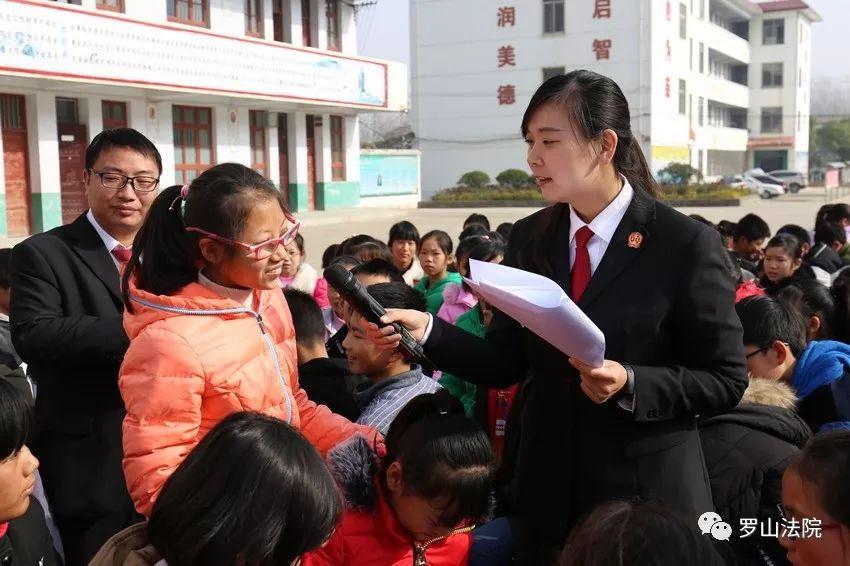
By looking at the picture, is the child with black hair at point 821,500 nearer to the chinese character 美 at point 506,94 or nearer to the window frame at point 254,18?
the window frame at point 254,18

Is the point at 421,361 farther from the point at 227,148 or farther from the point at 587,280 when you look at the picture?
the point at 227,148

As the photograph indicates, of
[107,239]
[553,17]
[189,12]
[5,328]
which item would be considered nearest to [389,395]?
[107,239]

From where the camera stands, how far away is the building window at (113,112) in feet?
52.4

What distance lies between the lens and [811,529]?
1.47 meters

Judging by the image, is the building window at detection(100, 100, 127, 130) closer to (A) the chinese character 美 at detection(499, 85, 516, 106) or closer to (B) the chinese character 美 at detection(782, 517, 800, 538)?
(B) the chinese character 美 at detection(782, 517, 800, 538)

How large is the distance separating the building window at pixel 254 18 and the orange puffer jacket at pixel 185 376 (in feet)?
59.8

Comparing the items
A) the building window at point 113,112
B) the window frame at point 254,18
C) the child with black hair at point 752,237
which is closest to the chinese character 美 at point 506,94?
the window frame at point 254,18

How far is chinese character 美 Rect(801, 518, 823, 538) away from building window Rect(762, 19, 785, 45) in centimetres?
5183

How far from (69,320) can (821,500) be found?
70.2 inches

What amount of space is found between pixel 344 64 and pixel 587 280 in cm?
1923

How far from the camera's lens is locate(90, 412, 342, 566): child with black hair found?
4.36ft

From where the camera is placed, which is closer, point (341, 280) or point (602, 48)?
point (341, 280)

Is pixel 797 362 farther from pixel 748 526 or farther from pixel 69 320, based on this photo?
pixel 69 320

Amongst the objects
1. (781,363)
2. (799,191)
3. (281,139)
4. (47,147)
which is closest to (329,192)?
(281,139)
